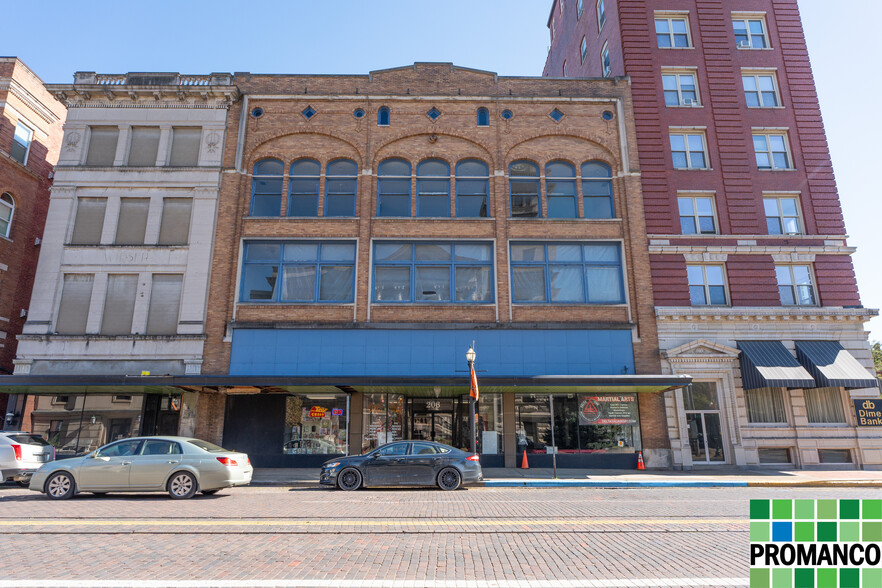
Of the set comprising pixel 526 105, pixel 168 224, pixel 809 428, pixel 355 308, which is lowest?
pixel 809 428

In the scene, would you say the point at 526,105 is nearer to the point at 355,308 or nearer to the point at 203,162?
the point at 355,308

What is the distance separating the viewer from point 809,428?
19.8m

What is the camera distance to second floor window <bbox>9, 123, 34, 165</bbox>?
23359mm

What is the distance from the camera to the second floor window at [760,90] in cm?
2391

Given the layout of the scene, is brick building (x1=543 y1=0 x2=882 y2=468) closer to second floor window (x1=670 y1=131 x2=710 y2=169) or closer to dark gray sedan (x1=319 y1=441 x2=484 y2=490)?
second floor window (x1=670 y1=131 x2=710 y2=169)

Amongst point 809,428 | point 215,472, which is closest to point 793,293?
point 809,428

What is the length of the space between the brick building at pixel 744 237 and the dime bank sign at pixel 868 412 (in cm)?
20

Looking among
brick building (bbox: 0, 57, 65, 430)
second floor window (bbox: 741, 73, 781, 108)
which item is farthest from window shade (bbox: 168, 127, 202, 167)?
second floor window (bbox: 741, 73, 781, 108)

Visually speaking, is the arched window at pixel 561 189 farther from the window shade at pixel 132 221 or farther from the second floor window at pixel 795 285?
the window shade at pixel 132 221

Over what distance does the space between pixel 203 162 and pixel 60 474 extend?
14.6 meters

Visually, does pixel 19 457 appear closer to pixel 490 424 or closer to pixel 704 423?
pixel 490 424

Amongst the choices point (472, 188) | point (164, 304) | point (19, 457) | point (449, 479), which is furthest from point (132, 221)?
point (449, 479)

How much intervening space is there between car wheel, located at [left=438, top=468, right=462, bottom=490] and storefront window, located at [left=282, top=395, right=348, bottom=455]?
691 cm

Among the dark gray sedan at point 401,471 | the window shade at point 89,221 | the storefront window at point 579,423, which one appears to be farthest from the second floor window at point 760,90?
the window shade at point 89,221
